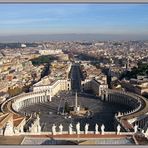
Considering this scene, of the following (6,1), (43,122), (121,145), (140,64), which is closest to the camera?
(6,1)

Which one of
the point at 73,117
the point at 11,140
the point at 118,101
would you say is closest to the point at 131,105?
the point at 118,101

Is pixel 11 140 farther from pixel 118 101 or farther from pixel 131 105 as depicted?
pixel 118 101

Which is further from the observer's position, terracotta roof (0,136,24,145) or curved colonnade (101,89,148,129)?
curved colonnade (101,89,148,129)

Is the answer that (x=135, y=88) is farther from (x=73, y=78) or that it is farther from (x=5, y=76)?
(x=5, y=76)

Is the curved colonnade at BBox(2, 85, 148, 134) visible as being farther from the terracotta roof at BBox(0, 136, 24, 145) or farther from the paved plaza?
the terracotta roof at BBox(0, 136, 24, 145)

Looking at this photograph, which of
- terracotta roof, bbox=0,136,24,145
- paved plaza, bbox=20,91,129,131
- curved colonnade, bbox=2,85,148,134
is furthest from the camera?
paved plaza, bbox=20,91,129,131

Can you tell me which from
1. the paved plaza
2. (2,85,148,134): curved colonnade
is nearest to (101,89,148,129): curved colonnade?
(2,85,148,134): curved colonnade

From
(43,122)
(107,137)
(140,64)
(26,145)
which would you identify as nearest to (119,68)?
(140,64)

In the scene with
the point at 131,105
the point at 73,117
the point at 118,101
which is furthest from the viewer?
the point at 118,101
